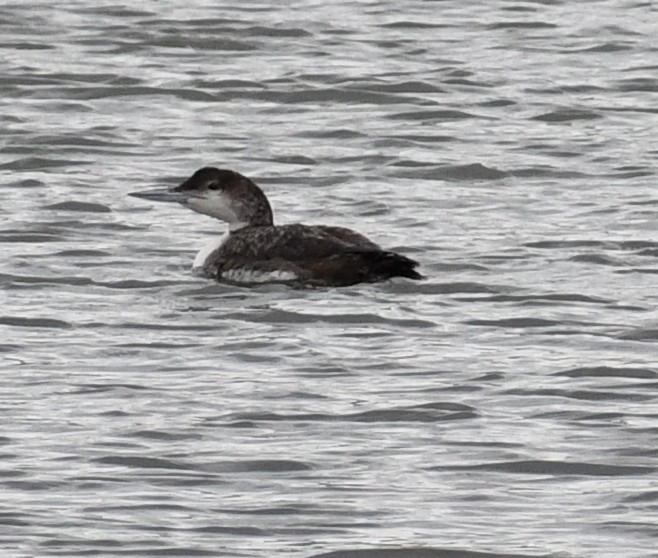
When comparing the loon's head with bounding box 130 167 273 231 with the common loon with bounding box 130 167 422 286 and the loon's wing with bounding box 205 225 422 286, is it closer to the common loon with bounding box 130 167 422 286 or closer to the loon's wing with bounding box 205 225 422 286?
the common loon with bounding box 130 167 422 286

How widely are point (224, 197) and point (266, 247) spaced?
2.57ft

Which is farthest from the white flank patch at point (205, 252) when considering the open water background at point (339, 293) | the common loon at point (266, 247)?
the open water background at point (339, 293)

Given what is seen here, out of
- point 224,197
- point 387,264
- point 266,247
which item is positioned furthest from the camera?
point 224,197

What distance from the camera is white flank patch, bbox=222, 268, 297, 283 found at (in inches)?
Answer: 501

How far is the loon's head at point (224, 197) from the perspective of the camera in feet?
44.3

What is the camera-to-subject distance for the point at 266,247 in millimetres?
12844

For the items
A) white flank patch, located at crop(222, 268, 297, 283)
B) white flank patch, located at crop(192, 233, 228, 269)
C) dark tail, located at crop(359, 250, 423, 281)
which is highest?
dark tail, located at crop(359, 250, 423, 281)

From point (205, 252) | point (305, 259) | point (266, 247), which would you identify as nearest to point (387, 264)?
point (305, 259)

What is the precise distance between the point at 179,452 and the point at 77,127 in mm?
7846

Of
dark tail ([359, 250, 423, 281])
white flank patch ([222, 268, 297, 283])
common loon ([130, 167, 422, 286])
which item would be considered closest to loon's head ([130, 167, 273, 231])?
common loon ([130, 167, 422, 286])

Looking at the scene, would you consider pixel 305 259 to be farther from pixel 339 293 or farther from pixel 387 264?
pixel 387 264

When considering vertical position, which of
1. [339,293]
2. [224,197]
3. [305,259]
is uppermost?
[224,197]

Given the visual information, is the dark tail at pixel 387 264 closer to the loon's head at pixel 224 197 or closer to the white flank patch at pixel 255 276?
the white flank patch at pixel 255 276

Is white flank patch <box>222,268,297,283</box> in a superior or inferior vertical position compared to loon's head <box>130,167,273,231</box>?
inferior
